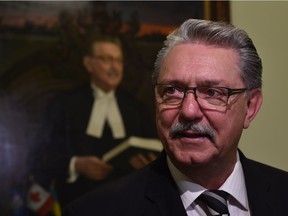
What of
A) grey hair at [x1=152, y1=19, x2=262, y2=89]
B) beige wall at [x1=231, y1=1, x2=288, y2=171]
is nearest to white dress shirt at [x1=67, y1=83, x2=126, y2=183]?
beige wall at [x1=231, y1=1, x2=288, y2=171]

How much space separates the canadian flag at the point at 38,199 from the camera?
6.22 feet

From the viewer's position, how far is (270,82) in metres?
2.23

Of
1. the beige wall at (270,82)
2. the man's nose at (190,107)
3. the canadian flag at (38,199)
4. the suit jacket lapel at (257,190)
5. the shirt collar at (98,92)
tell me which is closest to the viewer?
the man's nose at (190,107)

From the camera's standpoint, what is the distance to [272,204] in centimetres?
139

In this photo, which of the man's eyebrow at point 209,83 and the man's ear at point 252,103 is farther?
the man's ear at point 252,103

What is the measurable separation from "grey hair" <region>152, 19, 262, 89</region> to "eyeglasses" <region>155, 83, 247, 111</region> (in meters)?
0.06

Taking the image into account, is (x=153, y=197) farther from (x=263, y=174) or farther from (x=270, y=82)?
(x=270, y=82)

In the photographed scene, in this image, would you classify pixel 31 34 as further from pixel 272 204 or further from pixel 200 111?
pixel 272 204

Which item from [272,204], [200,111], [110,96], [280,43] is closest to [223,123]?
[200,111]

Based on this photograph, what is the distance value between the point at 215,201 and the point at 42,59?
95 centimetres

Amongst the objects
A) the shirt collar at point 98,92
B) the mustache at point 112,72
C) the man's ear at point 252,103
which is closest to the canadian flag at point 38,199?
the shirt collar at point 98,92

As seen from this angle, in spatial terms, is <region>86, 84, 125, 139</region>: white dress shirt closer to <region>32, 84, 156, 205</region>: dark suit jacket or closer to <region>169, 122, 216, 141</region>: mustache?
<region>32, 84, 156, 205</region>: dark suit jacket

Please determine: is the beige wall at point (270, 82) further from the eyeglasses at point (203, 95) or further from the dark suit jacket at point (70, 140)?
the eyeglasses at point (203, 95)

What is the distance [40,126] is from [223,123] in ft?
2.88
